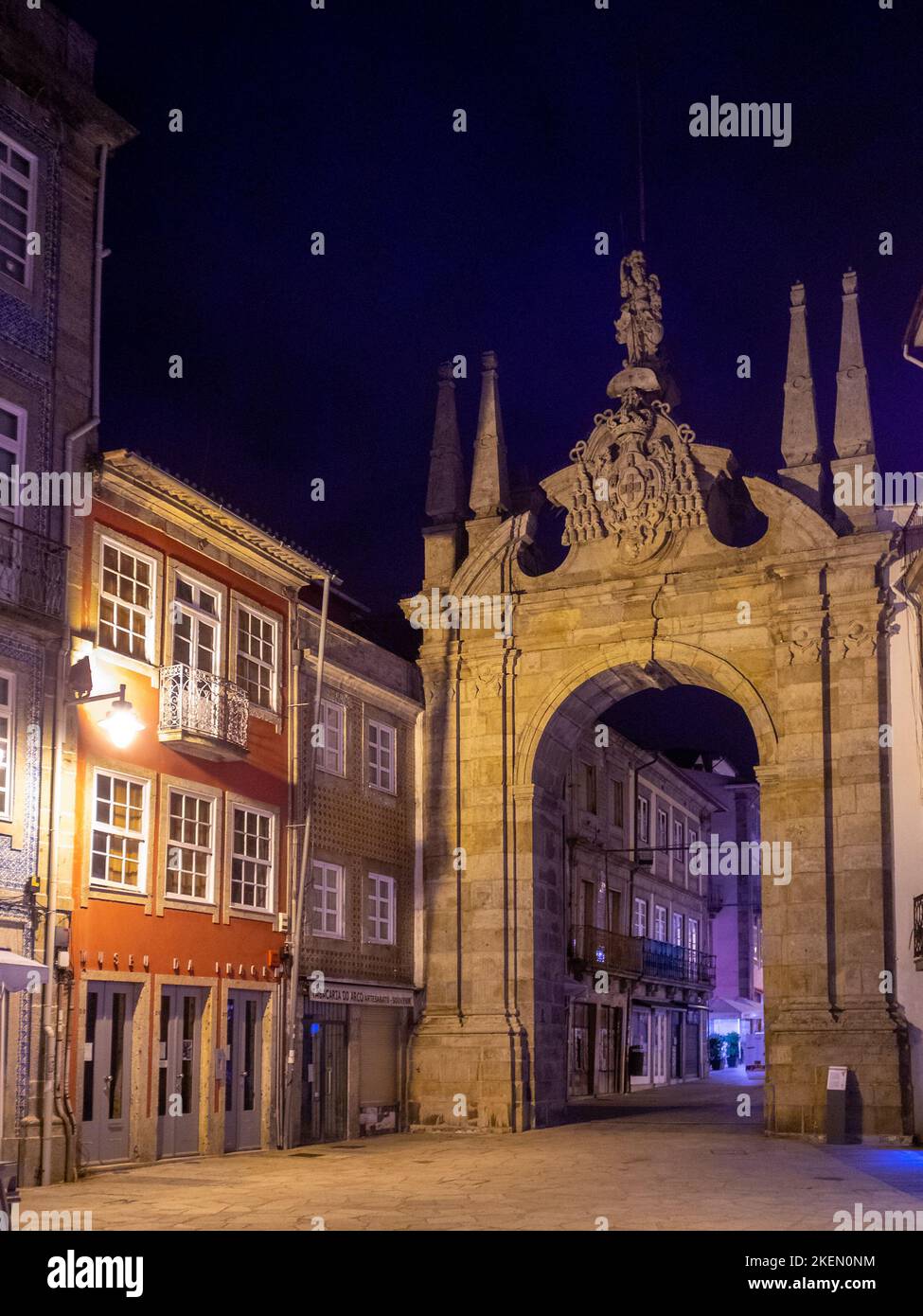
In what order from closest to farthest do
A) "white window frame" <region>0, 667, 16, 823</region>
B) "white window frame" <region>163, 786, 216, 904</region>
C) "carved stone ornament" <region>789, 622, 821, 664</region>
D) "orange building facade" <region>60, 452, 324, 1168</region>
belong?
"white window frame" <region>0, 667, 16, 823</region>
"orange building facade" <region>60, 452, 324, 1168</region>
"white window frame" <region>163, 786, 216, 904</region>
"carved stone ornament" <region>789, 622, 821, 664</region>

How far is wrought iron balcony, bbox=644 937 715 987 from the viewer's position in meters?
51.0

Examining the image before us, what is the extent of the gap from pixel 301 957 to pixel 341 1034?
2.48 m

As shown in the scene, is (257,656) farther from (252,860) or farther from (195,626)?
(252,860)

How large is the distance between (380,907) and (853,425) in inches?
462

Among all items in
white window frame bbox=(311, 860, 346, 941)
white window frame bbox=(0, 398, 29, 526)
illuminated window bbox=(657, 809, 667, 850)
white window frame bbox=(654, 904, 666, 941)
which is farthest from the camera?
illuminated window bbox=(657, 809, 667, 850)

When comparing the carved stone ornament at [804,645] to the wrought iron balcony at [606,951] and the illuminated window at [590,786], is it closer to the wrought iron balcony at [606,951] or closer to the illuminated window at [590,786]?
the wrought iron balcony at [606,951]

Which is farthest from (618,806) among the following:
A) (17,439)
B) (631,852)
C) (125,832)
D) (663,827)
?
(17,439)

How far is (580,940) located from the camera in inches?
1695

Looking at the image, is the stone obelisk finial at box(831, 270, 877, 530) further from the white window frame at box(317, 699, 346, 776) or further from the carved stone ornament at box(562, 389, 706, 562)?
the white window frame at box(317, 699, 346, 776)

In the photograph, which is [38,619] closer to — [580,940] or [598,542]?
[598,542]

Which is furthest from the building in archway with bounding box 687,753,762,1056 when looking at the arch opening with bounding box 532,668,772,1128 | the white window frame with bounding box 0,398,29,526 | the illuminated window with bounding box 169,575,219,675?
the white window frame with bounding box 0,398,29,526

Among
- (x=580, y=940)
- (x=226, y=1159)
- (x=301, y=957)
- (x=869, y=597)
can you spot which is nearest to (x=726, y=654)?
(x=869, y=597)

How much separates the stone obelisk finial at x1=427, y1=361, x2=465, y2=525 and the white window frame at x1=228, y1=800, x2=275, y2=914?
337 inches

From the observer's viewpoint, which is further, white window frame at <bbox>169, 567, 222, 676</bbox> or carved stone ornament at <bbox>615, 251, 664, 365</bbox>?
carved stone ornament at <bbox>615, 251, 664, 365</bbox>
